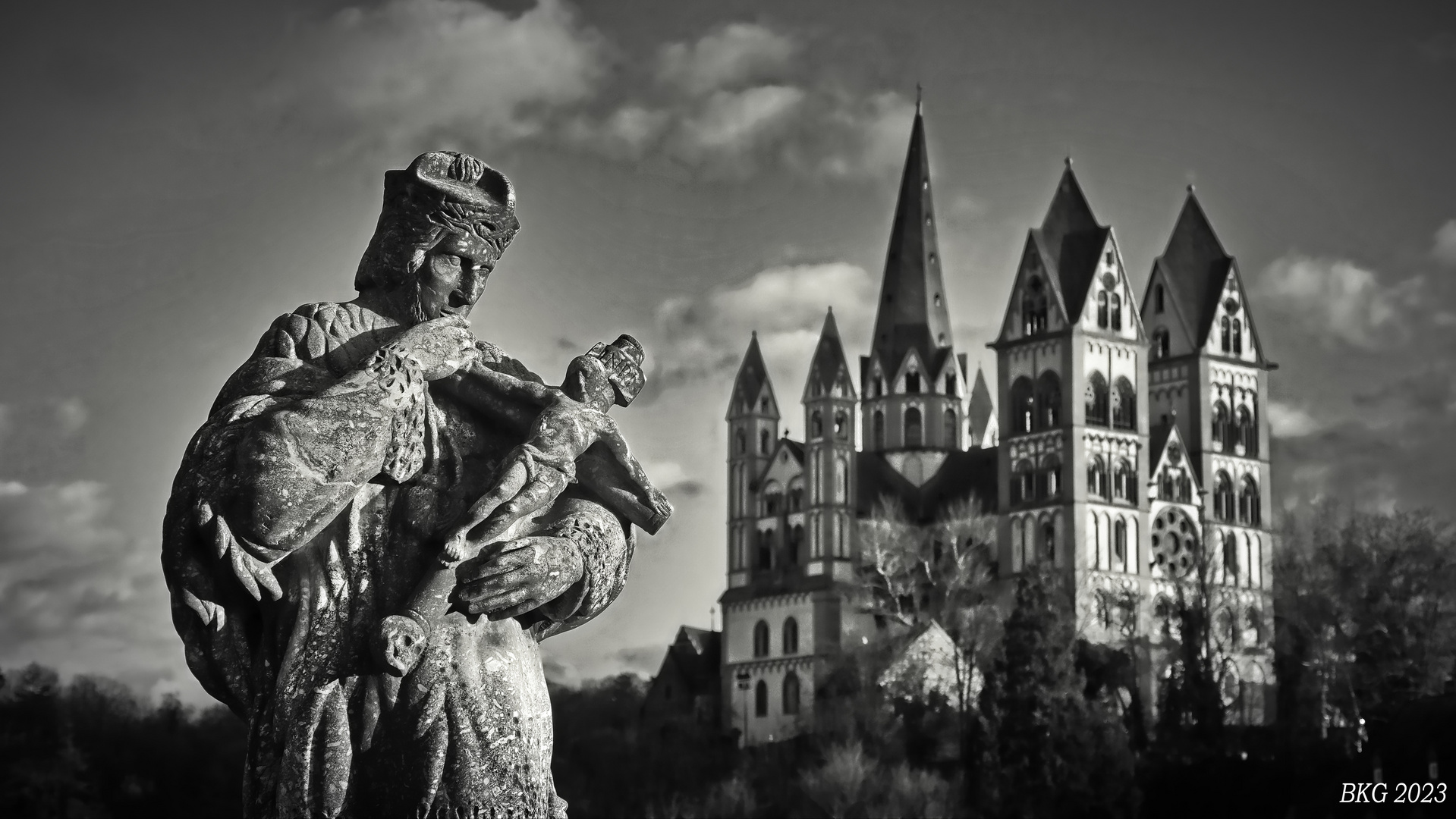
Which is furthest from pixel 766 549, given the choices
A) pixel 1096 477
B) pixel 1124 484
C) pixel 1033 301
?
pixel 1124 484

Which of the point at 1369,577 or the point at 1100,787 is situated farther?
the point at 1369,577

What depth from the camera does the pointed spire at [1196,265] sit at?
4141 inches

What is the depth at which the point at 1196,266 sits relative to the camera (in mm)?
106000

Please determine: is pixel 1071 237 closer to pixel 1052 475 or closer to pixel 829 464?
pixel 1052 475

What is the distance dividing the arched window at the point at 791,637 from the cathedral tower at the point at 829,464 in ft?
7.60

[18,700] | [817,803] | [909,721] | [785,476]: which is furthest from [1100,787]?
[785,476]

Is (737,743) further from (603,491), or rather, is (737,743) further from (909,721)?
(603,491)

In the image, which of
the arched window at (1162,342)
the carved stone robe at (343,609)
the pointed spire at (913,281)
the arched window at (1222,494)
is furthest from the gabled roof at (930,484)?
the carved stone robe at (343,609)

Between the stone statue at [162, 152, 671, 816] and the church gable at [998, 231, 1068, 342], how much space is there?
95758mm

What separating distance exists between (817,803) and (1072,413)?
36925mm

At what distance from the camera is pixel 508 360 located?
5414 mm

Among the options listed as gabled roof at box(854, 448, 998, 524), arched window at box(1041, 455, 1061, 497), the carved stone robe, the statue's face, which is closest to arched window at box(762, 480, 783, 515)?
gabled roof at box(854, 448, 998, 524)

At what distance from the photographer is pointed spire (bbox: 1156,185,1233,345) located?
10519 cm

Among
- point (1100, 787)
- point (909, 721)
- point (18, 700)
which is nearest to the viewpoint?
point (18, 700)
